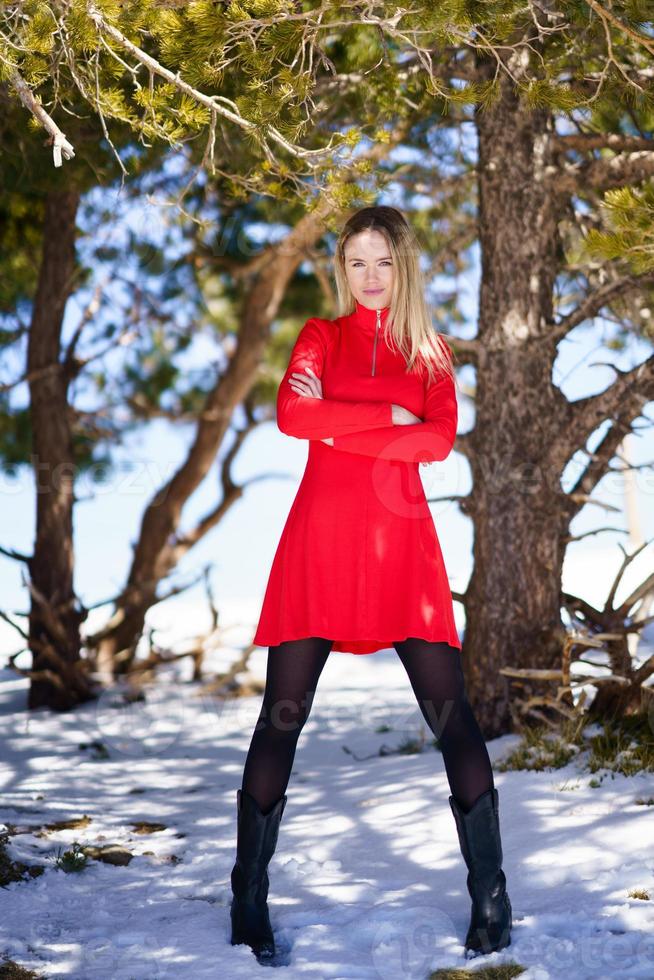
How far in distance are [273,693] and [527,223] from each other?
245 centimetres

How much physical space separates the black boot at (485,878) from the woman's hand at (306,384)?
36.6 inches

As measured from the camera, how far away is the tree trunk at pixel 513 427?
4.11 metres

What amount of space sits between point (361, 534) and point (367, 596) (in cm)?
15

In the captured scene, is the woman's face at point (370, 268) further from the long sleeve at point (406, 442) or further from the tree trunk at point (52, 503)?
the tree trunk at point (52, 503)

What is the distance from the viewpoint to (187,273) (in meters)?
8.12

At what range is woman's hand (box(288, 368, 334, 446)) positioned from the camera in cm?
258

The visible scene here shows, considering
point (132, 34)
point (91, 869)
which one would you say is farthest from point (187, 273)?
point (91, 869)

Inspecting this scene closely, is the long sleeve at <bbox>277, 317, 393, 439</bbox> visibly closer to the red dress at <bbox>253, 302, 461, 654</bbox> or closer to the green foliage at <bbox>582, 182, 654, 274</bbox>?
the red dress at <bbox>253, 302, 461, 654</bbox>

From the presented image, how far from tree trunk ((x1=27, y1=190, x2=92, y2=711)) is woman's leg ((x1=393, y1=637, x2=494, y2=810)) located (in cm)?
376

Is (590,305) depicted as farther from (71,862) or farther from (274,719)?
(71,862)

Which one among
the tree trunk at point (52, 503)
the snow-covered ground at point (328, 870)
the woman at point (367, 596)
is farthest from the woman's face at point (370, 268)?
the tree trunk at point (52, 503)

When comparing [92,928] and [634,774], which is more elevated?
[634,774]

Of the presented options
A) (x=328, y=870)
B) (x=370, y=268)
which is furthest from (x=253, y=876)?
(x=370, y=268)

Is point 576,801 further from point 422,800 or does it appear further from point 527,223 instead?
point 527,223
